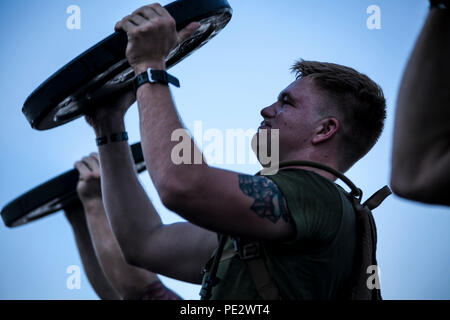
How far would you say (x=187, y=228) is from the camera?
227cm

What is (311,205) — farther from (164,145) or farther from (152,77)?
(152,77)

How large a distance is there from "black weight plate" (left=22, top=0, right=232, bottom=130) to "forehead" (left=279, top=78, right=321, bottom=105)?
406 mm

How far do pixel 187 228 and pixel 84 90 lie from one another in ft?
2.37

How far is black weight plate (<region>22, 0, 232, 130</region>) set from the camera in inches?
76.0

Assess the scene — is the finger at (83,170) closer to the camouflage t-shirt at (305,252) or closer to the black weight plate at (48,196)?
the black weight plate at (48,196)

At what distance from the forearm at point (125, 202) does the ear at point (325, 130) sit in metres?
0.78

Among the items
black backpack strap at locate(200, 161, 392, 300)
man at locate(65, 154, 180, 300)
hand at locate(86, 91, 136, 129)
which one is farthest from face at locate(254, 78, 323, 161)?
man at locate(65, 154, 180, 300)

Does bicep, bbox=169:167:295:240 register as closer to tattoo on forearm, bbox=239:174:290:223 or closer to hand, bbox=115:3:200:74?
tattoo on forearm, bbox=239:174:290:223

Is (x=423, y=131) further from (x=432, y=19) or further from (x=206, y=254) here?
(x=206, y=254)


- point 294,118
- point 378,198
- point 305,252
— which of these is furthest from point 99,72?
point 378,198

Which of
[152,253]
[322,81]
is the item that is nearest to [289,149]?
[322,81]

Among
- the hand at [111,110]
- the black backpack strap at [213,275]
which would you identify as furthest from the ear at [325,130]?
the hand at [111,110]

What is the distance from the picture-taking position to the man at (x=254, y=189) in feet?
4.93

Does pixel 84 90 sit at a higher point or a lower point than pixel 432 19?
higher
